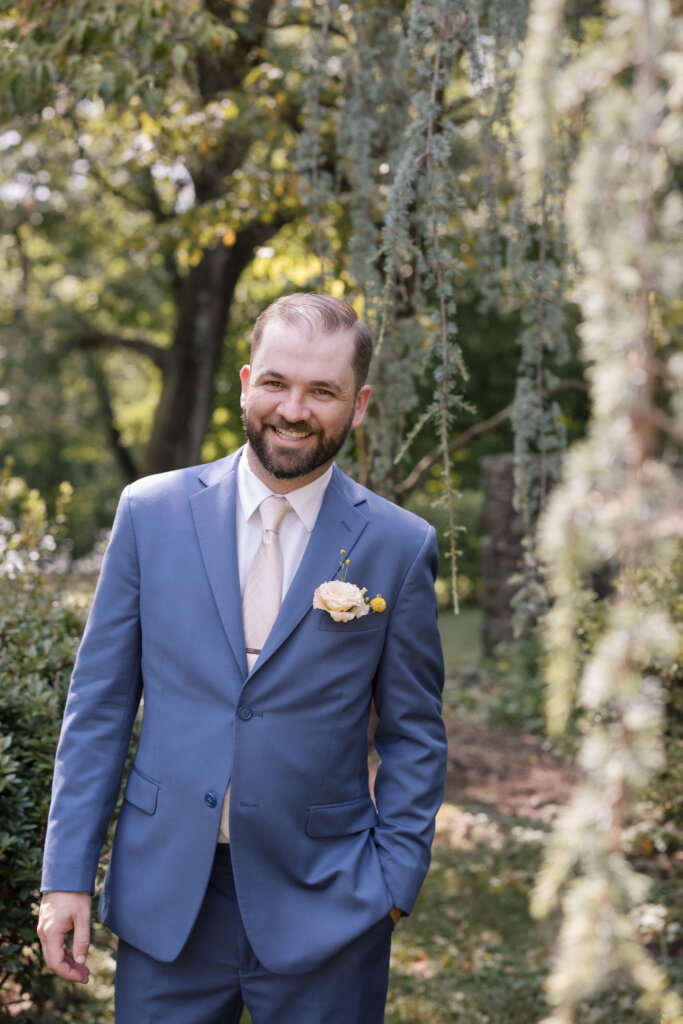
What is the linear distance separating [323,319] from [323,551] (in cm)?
48

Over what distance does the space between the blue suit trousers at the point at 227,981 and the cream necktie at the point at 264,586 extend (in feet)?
0.56

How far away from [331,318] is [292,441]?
268mm

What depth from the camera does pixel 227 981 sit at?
197 cm

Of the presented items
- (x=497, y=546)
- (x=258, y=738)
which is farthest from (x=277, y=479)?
(x=497, y=546)

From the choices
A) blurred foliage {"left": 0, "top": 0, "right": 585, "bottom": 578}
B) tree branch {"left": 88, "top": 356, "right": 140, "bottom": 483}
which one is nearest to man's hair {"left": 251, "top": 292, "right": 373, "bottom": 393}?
blurred foliage {"left": 0, "top": 0, "right": 585, "bottom": 578}

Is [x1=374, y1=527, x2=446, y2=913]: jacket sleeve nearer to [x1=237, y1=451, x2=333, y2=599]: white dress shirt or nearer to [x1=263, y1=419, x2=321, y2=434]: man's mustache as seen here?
[x1=237, y1=451, x2=333, y2=599]: white dress shirt

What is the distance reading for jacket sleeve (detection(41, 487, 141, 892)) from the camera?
1.92 m

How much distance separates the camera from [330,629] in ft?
6.44

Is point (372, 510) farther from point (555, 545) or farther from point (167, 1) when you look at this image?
point (167, 1)

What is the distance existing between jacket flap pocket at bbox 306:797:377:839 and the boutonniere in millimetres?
377

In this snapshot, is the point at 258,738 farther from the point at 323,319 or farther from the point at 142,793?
the point at 323,319

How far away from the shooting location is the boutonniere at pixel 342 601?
6.29 ft

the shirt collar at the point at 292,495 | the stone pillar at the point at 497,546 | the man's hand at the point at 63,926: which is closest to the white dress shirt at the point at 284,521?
the shirt collar at the point at 292,495

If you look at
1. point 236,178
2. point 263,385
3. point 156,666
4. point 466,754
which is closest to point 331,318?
point 263,385
